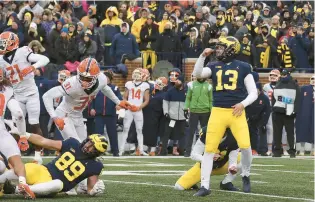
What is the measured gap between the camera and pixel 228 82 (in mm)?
11922

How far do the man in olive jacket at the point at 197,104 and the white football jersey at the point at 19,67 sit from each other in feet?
15.4

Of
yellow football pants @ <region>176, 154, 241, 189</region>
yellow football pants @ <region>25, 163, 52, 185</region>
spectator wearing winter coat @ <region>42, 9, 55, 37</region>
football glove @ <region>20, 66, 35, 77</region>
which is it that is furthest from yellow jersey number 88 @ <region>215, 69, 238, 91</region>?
spectator wearing winter coat @ <region>42, 9, 55, 37</region>

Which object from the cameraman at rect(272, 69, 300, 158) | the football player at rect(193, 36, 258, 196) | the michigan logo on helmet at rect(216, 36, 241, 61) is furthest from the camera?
the cameraman at rect(272, 69, 300, 158)

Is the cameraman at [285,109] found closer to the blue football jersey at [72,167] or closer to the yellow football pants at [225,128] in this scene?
the yellow football pants at [225,128]

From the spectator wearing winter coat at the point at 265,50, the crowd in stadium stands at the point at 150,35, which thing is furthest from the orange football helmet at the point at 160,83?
the spectator wearing winter coat at the point at 265,50

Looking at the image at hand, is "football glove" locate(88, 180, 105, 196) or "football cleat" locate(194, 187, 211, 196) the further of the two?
"football cleat" locate(194, 187, 211, 196)

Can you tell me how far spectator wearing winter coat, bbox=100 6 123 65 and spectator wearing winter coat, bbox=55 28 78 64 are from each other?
165cm

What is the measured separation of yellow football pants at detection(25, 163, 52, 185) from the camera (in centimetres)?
1087

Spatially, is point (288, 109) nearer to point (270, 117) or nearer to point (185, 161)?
point (270, 117)

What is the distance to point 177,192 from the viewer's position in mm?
12000

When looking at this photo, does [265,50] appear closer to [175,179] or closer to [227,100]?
[175,179]

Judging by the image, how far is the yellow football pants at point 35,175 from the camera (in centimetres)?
1087

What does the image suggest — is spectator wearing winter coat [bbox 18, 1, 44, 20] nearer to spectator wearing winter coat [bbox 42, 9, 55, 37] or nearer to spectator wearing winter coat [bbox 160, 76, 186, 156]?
spectator wearing winter coat [bbox 42, 9, 55, 37]

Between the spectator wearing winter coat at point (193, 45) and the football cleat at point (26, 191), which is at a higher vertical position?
the spectator wearing winter coat at point (193, 45)
